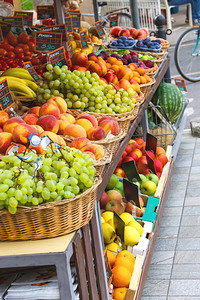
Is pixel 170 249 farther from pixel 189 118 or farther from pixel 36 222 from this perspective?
pixel 189 118

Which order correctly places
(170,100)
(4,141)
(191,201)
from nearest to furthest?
(4,141)
(191,201)
(170,100)

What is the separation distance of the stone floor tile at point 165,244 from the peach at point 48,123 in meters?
1.40

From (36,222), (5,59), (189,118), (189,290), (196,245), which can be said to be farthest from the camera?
(189,118)

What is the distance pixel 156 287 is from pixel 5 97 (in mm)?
1440

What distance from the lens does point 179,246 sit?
11.1 ft

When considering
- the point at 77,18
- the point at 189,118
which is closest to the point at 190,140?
the point at 189,118

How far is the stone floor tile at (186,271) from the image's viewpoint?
300 cm

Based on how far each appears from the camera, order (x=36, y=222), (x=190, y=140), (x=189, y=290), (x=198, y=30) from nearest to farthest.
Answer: (x=36, y=222) → (x=189, y=290) → (x=190, y=140) → (x=198, y=30)

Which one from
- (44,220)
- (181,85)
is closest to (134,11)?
(181,85)

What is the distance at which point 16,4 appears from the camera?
8555mm

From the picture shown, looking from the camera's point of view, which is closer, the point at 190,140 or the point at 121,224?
the point at 121,224

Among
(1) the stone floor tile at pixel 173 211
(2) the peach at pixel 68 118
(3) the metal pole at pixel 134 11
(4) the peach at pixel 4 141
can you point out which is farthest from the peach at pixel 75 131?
(3) the metal pole at pixel 134 11

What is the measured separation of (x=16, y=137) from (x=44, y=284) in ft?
2.10

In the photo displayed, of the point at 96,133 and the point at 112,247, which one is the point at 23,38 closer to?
the point at 96,133
